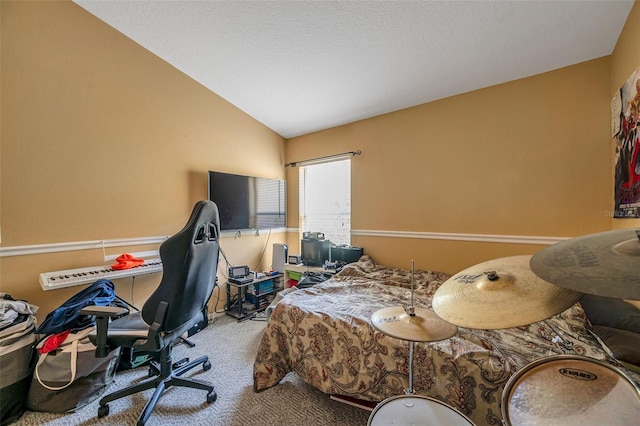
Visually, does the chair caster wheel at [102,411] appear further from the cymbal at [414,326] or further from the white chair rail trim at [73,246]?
the cymbal at [414,326]

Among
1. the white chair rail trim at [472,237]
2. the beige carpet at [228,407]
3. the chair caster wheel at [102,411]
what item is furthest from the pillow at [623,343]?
the chair caster wheel at [102,411]

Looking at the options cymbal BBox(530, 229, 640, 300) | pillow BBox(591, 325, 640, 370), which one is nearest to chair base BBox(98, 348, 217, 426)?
cymbal BBox(530, 229, 640, 300)

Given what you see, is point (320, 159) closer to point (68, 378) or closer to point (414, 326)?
point (414, 326)

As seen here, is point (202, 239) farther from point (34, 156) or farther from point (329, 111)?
point (329, 111)

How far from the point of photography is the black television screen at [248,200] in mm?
2836

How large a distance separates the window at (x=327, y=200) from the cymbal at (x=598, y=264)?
2.60 m

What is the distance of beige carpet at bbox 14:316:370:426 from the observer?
140 cm

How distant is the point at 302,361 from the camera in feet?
5.18

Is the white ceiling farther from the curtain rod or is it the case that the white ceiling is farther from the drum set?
the drum set

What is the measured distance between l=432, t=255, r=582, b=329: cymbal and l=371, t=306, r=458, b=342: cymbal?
13 cm

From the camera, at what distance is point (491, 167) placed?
2.32 m

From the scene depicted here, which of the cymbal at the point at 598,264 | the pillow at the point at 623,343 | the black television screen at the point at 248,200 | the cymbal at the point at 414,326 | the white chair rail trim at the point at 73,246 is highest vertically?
the black television screen at the point at 248,200

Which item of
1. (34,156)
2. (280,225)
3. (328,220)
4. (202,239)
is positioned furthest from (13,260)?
(328,220)

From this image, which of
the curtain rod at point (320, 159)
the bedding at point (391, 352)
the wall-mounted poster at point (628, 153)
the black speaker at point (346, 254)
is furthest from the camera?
the curtain rod at point (320, 159)
